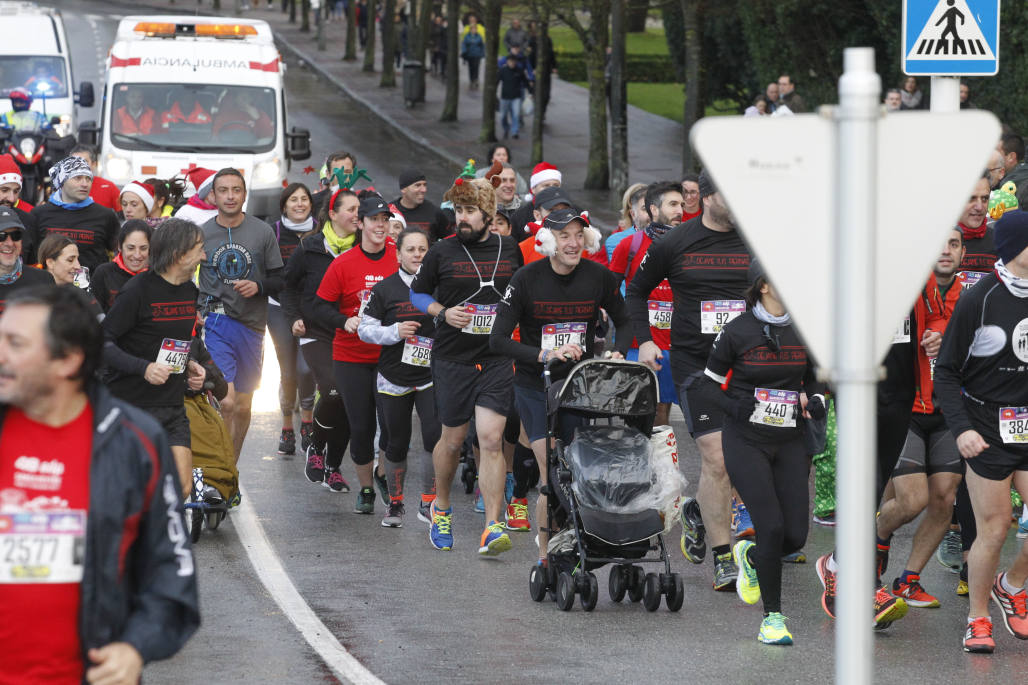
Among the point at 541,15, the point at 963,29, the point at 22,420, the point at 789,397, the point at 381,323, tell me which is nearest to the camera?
the point at 22,420

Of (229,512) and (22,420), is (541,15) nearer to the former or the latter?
(229,512)

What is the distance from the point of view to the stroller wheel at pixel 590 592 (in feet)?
28.1

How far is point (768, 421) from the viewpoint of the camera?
8109 mm

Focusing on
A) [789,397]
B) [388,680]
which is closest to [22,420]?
[388,680]

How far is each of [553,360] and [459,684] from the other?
2.28 metres

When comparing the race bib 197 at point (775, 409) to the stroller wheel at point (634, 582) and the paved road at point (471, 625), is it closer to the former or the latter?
the paved road at point (471, 625)

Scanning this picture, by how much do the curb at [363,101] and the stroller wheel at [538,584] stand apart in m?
25.5

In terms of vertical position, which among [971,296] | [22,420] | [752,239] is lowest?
[971,296]

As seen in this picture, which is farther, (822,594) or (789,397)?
(822,594)

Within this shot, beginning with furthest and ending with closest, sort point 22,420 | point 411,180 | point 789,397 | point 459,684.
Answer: point 411,180 → point 789,397 → point 459,684 → point 22,420

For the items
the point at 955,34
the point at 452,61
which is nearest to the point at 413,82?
the point at 452,61

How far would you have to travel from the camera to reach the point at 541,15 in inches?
1113

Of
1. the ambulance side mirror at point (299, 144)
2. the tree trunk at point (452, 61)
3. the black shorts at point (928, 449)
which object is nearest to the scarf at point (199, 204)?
the black shorts at point (928, 449)

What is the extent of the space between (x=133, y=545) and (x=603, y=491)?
15.7 ft
